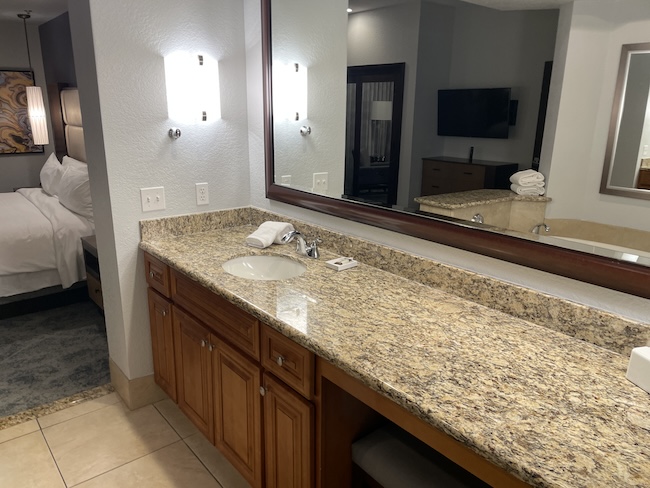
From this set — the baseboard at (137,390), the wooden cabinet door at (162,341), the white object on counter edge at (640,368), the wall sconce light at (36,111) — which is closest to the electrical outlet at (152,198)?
the wooden cabinet door at (162,341)

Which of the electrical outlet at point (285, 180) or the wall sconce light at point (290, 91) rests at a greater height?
the wall sconce light at point (290, 91)

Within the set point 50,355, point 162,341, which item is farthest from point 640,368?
point 50,355

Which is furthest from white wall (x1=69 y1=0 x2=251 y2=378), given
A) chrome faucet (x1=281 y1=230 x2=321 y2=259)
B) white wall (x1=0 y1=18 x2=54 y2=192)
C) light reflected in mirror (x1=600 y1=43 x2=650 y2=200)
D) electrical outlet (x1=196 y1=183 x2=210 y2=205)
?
white wall (x1=0 y1=18 x2=54 y2=192)

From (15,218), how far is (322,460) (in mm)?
3469

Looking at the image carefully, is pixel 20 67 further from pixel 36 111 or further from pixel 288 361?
pixel 288 361

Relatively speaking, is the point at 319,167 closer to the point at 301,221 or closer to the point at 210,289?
the point at 301,221

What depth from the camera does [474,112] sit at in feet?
5.01

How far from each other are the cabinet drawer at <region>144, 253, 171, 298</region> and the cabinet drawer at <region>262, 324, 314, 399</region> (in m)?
0.82

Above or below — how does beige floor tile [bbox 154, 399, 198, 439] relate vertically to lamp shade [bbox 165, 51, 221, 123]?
below

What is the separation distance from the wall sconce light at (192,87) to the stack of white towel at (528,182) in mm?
1606

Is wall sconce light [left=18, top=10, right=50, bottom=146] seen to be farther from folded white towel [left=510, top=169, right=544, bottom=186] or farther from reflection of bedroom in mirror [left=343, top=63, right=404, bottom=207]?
folded white towel [left=510, top=169, right=544, bottom=186]

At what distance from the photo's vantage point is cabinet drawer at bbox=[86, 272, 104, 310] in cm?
353

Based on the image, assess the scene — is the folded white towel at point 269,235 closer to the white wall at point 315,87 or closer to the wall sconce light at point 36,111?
the white wall at point 315,87

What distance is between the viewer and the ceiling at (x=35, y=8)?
4742mm
